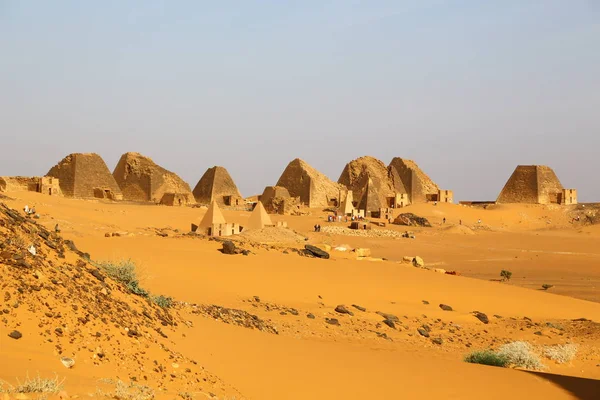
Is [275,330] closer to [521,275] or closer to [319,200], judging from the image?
[521,275]

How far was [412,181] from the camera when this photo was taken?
6962cm

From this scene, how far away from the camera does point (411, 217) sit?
48.8m

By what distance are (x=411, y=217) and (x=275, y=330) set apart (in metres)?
39.2

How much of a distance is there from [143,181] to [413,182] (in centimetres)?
3140

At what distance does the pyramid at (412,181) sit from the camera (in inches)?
2741

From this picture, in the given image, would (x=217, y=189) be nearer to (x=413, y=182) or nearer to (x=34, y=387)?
(x=413, y=182)

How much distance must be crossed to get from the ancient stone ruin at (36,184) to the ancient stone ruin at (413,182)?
38122 mm

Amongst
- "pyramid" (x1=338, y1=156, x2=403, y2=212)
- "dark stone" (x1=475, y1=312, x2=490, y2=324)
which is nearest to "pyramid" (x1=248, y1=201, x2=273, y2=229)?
"dark stone" (x1=475, y1=312, x2=490, y2=324)

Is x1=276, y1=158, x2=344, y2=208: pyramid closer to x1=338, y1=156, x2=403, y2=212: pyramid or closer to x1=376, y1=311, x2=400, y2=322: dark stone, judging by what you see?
x1=338, y1=156, x2=403, y2=212: pyramid

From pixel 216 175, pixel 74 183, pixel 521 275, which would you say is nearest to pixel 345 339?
pixel 521 275

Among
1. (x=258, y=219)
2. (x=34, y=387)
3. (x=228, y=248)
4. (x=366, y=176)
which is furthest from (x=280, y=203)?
(x=34, y=387)

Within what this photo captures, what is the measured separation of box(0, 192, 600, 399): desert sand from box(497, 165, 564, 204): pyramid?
3861cm

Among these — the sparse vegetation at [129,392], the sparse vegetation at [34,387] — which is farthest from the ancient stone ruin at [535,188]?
the sparse vegetation at [34,387]

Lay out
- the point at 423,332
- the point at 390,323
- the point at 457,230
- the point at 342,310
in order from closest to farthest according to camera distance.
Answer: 1. the point at 423,332
2. the point at 390,323
3. the point at 342,310
4. the point at 457,230
